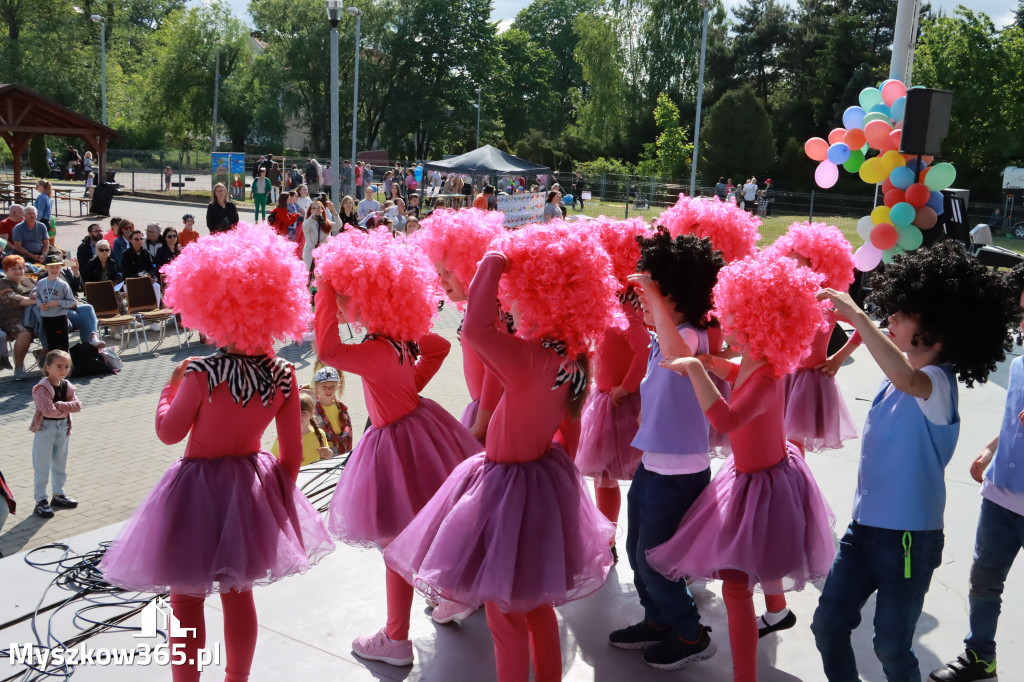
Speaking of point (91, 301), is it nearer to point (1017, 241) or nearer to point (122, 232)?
point (122, 232)

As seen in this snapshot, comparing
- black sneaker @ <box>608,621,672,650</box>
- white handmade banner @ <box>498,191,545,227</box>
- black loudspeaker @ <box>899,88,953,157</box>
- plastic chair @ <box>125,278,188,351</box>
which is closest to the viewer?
black sneaker @ <box>608,621,672,650</box>

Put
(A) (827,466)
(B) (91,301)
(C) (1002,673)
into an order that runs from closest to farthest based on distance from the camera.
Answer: (C) (1002,673), (A) (827,466), (B) (91,301)

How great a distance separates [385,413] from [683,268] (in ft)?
4.65

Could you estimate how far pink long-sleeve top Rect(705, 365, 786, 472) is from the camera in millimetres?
3152

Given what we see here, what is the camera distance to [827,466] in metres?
6.36

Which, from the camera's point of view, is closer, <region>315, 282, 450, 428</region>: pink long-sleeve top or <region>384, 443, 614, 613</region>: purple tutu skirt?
<region>384, 443, 614, 613</region>: purple tutu skirt

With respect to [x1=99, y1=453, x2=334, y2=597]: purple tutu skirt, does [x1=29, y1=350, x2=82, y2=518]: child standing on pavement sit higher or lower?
lower

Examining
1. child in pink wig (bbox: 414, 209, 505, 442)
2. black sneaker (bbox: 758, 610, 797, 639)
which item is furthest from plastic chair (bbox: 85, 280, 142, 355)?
black sneaker (bbox: 758, 610, 797, 639)

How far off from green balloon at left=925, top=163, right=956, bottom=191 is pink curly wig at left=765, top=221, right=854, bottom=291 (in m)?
2.43

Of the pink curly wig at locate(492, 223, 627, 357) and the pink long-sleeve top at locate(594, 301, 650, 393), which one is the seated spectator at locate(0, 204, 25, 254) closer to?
the pink long-sleeve top at locate(594, 301, 650, 393)

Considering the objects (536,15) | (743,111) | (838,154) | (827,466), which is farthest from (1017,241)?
(536,15)

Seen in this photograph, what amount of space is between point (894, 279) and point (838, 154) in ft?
16.9

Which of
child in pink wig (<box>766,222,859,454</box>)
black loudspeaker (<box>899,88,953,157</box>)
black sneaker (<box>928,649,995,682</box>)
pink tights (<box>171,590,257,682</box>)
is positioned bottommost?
black sneaker (<box>928,649,995,682</box>)

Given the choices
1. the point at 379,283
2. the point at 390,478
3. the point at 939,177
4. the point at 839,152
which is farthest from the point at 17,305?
the point at 939,177
